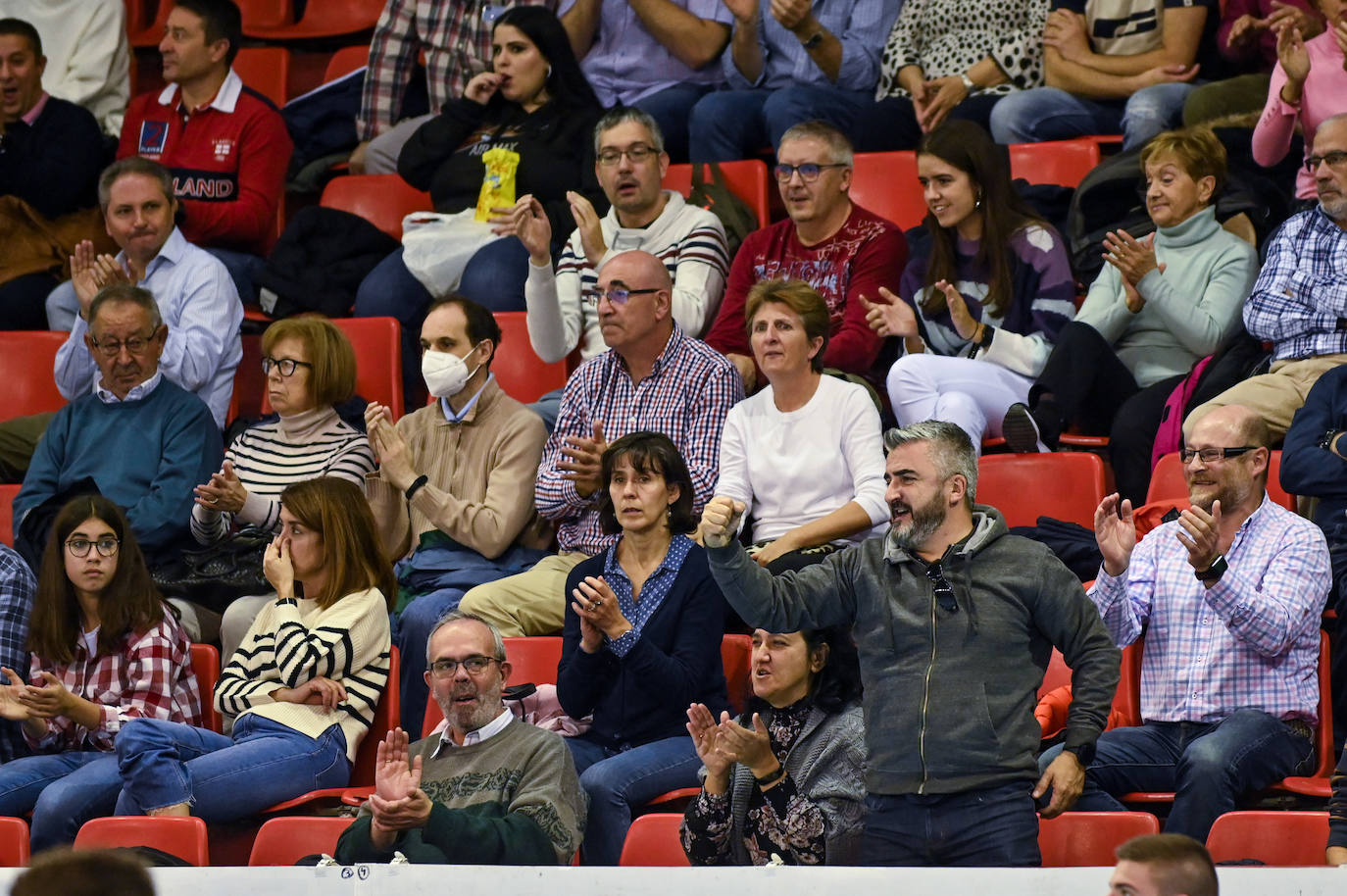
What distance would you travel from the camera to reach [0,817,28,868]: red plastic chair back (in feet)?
12.8

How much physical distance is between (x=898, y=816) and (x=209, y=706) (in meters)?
1.83

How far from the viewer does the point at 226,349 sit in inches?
223

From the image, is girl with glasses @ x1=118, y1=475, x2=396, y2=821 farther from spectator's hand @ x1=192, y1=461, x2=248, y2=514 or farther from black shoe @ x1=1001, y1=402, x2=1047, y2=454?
black shoe @ x1=1001, y1=402, x2=1047, y2=454

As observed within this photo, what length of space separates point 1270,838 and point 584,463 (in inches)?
73.2

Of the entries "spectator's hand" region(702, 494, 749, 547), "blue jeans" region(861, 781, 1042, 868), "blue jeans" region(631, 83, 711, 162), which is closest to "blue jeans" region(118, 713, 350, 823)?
Answer: "spectator's hand" region(702, 494, 749, 547)

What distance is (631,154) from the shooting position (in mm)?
5504

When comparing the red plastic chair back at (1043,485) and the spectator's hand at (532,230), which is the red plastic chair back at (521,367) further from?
the red plastic chair back at (1043,485)

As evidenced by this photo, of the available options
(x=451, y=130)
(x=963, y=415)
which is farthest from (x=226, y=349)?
(x=963, y=415)

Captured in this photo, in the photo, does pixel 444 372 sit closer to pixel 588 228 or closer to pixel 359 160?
pixel 588 228

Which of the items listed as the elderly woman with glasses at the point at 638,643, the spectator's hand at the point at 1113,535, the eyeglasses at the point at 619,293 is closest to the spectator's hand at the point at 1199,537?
the spectator's hand at the point at 1113,535

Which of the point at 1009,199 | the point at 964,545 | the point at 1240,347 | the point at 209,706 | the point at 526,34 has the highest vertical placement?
the point at 526,34

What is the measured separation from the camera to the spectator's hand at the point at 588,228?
18.1 ft

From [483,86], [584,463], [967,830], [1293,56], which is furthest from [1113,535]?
[483,86]

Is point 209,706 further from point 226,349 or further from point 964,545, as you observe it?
point 964,545
